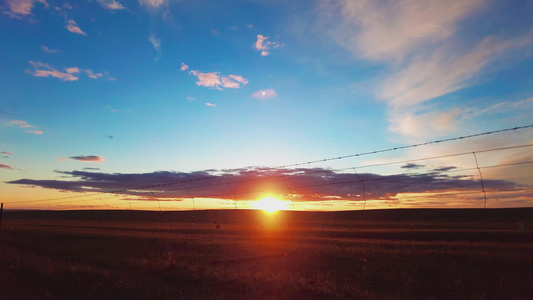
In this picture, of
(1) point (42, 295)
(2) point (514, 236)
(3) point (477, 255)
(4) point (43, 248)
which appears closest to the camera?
(1) point (42, 295)

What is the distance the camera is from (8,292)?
1031 centimetres

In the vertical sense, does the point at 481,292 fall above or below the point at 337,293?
below

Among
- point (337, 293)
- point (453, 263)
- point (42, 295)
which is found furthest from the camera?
point (453, 263)

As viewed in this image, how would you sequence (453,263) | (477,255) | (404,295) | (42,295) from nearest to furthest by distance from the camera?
(42,295)
(404,295)
(453,263)
(477,255)

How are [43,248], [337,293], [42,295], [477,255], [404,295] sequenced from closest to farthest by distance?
[337,293] < [42,295] < [404,295] < [477,255] < [43,248]

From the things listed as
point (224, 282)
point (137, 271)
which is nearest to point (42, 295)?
point (137, 271)

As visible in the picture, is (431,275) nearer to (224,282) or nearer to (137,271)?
(224,282)

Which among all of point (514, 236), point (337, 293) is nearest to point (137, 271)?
point (337, 293)

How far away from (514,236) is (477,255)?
72.6 ft

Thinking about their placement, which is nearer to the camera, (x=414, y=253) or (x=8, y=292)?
(x=8, y=292)

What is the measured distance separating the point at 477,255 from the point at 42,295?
2055 centimetres

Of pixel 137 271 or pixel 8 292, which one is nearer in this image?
pixel 8 292

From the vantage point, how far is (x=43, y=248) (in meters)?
21.4

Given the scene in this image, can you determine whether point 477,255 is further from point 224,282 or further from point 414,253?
point 224,282
